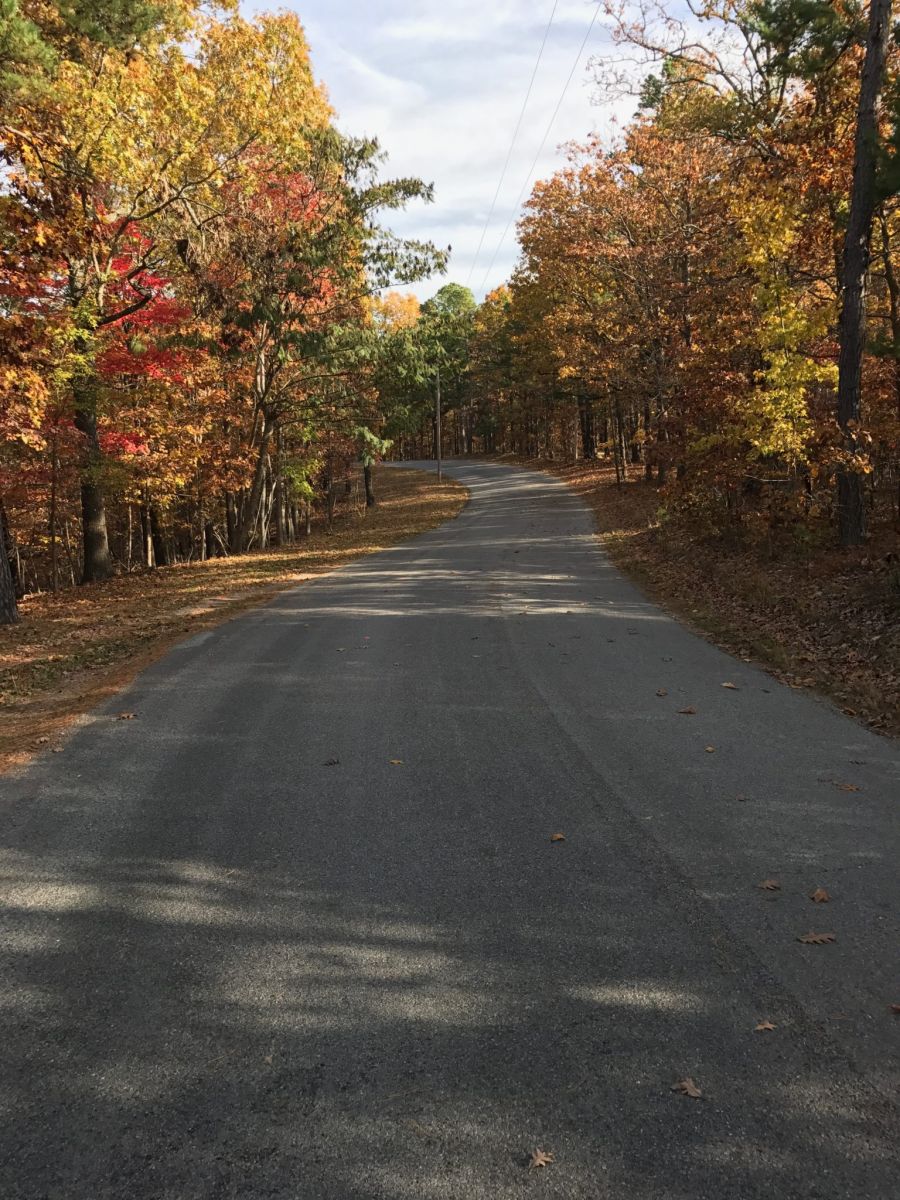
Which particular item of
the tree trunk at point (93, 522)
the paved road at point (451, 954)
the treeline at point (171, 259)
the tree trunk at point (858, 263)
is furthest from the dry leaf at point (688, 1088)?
the tree trunk at point (93, 522)

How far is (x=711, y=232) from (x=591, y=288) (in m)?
7.02

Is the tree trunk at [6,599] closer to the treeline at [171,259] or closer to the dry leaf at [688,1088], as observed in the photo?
the treeline at [171,259]

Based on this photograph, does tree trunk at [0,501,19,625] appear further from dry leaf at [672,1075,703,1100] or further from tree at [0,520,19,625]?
dry leaf at [672,1075,703,1100]

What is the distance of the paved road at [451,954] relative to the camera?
2.27 metres

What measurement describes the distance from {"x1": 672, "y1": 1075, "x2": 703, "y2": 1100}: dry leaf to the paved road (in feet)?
0.10

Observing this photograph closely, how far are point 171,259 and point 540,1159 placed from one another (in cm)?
1668

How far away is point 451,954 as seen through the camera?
3172 millimetres

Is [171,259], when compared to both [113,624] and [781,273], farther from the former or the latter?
[781,273]

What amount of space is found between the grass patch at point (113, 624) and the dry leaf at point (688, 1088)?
524 centimetres

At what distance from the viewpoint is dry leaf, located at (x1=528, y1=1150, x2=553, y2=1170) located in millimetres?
2201

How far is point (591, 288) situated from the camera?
24.7 meters

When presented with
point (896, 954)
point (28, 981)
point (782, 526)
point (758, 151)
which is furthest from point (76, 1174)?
point (758, 151)

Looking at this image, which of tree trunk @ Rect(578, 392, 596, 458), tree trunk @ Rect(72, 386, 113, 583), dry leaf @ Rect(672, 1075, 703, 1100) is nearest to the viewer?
dry leaf @ Rect(672, 1075, 703, 1100)

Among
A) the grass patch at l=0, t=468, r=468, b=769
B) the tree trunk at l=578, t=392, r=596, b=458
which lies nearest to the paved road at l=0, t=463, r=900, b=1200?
the grass patch at l=0, t=468, r=468, b=769
